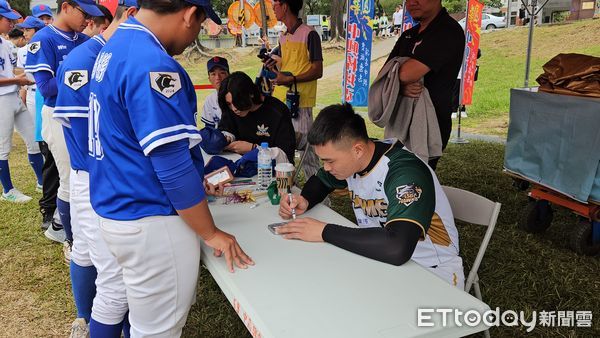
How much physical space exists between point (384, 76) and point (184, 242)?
60.4 inches

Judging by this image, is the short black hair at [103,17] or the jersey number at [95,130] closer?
the jersey number at [95,130]

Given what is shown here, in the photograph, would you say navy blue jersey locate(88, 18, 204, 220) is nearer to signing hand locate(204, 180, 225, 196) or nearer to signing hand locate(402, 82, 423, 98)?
signing hand locate(204, 180, 225, 196)

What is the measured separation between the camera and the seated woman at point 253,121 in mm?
2496

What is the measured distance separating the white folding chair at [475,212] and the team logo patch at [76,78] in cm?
144

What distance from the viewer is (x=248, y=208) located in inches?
68.2

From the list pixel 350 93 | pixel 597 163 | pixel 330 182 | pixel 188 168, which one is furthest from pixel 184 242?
pixel 350 93

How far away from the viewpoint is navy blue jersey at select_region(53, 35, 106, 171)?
1.60m

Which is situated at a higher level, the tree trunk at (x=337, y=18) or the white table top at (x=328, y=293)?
the tree trunk at (x=337, y=18)

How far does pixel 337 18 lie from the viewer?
13688mm

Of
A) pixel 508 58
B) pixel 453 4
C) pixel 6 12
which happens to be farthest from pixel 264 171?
pixel 453 4

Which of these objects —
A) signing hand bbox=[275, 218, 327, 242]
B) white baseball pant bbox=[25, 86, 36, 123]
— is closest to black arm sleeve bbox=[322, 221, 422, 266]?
signing hand bbox=[275, 218, 327, 242]

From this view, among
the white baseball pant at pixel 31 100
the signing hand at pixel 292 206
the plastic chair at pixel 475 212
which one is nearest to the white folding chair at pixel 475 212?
the plastic chair at pixel 475 212

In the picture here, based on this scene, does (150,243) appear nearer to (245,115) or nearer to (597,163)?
(245,115)

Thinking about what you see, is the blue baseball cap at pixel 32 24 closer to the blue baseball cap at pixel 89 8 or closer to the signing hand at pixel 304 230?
the blue baseball cap at pixel 89 8
